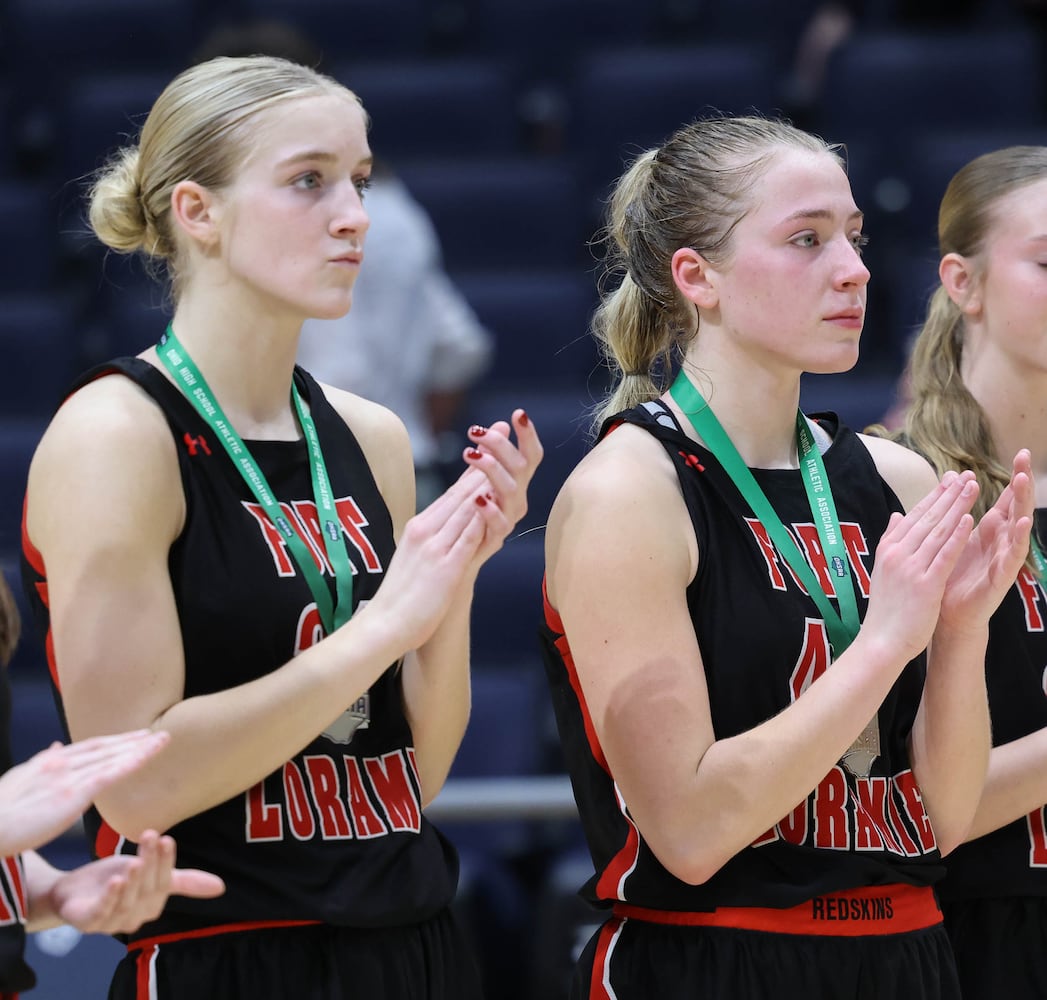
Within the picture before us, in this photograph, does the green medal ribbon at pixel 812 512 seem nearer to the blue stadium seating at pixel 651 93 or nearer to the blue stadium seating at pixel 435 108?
the blue stadium seating at pixel 651 93

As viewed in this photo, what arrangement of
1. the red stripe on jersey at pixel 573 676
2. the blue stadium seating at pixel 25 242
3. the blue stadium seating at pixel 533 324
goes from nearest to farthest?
the red stripe on jersey at pixel 573 676
the blue stadium seating at pixel 533 324
the blue stadium seating at pixel 25 242

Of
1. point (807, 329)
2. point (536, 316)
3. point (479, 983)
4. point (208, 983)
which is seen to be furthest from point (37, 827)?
point (536, 316)

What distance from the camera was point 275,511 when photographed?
2182 mm

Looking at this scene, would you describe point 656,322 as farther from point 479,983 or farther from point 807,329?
point 479,983

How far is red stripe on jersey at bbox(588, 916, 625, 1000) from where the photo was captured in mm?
2250

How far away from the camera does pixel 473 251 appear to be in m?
5.84

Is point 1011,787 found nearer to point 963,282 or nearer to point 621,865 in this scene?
point 621,865

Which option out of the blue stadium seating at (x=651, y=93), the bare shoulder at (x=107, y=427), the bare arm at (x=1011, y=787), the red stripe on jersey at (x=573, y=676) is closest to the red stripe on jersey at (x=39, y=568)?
the bare shoulder at (x=107, y=427)

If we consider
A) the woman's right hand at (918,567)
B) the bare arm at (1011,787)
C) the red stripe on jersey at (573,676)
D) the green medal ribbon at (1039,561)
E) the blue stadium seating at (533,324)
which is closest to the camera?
the woman's right hand at (918,567)

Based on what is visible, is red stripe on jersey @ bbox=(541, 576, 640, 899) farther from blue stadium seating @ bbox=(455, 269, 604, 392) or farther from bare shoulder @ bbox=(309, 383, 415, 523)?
blue stadium seating @ bbox=(455, 269, 604, 392)

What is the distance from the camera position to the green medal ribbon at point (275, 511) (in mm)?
2162

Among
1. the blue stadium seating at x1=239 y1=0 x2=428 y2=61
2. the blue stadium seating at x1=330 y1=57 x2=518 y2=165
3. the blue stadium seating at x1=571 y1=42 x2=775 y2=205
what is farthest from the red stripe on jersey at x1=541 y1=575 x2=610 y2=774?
the blue stadium seating at x1=239 y1=0 x2=428 y2=61

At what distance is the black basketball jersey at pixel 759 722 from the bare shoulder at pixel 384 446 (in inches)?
11.5

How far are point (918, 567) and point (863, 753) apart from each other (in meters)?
0.31
